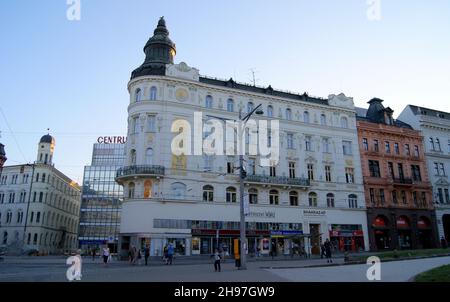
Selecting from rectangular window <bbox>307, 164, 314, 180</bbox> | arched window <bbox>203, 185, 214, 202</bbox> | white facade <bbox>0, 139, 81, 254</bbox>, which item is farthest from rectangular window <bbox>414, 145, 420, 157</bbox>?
white facade <bbox>0, 139, 81, 254</bbox>

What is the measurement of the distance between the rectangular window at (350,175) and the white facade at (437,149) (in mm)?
14270

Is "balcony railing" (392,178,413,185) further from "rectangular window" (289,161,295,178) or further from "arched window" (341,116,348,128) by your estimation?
"rectangular window" (289,161,295,178)

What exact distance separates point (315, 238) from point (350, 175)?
34.4 ft

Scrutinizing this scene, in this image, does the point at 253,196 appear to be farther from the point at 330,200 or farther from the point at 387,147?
the point at 387,147

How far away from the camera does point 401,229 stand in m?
47.9

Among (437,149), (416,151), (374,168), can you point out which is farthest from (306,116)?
(437,149)

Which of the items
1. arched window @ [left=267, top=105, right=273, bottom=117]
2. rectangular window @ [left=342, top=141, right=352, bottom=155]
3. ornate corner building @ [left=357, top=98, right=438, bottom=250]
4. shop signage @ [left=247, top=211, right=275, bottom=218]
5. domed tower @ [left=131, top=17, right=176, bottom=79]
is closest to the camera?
shop signage @ [left=247, top=211, right=275, bottom=218]

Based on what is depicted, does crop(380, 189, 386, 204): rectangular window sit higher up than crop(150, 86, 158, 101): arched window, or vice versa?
crop(150, 86, 158, 101): arched window

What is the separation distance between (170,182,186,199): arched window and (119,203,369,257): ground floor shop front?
54.2 inches

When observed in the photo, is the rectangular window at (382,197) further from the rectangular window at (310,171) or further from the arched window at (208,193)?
the arched window at (208,193)

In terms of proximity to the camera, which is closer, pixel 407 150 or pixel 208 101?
pixel 208 101

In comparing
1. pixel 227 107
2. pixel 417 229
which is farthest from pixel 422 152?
pixel 227 107

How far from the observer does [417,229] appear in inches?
1912

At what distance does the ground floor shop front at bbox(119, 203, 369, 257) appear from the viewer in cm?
3628
